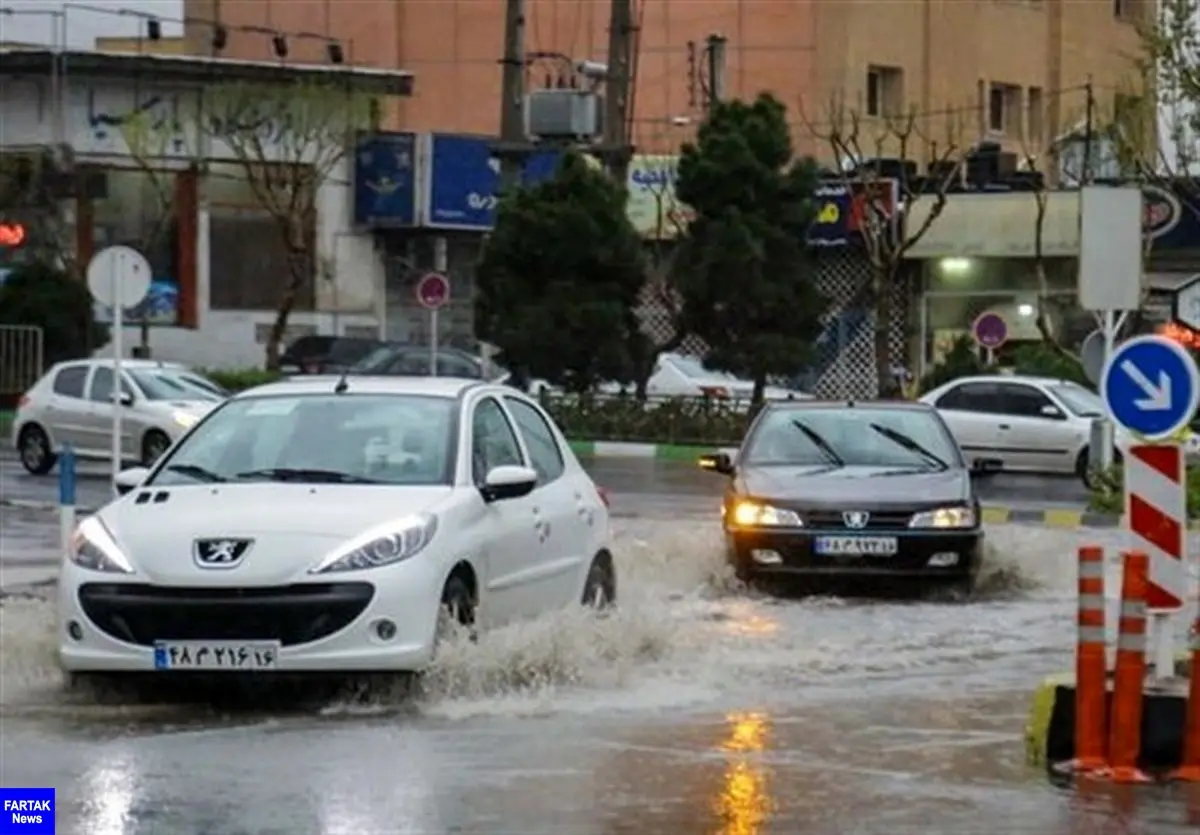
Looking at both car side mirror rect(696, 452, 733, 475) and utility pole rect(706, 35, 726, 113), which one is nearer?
car side mirror rect(696, 452, 733, 475)

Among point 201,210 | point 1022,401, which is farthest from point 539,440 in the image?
point 201,210

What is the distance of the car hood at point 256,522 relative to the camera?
475 inches

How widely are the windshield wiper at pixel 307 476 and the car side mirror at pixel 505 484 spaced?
0.55 m

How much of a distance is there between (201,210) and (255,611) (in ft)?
146

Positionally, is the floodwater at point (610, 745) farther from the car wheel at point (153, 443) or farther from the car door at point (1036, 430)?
the car door at point (1036, 430)

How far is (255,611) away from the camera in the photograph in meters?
12.0

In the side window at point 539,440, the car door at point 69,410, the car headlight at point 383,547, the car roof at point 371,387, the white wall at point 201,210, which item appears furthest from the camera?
the white wall at point 201,210

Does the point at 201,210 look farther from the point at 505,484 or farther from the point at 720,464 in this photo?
the point at 505,484

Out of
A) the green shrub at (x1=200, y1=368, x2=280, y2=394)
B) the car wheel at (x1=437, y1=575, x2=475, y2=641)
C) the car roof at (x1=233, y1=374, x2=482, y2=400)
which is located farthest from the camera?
the green shrub at (x1=200, y1=368, x2=280, y2=394)

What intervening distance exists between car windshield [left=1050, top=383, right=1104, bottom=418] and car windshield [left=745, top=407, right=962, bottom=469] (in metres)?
17.0

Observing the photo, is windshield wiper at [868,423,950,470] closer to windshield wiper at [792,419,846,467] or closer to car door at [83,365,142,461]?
windshield wiper at [792,419,846,467]

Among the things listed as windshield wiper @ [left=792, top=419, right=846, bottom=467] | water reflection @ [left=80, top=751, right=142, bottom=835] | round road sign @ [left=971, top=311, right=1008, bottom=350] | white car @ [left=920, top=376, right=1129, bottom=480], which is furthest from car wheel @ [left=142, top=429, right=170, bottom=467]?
water reflection @ [left=80, top=751, right=142, bottom=835]

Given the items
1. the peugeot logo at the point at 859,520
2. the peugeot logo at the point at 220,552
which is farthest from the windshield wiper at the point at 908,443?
the peugeot logo at the point at 220,552

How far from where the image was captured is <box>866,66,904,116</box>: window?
206 feet
